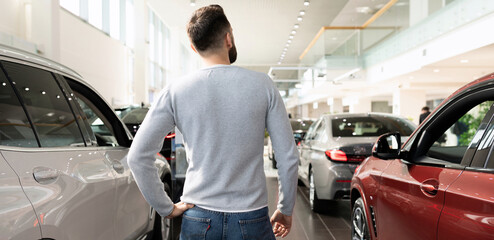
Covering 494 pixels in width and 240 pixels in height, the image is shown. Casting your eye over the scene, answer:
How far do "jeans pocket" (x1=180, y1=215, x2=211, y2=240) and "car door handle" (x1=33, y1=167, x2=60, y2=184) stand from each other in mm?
666

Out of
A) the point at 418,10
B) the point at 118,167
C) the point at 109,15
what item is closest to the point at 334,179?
the point at 118,167

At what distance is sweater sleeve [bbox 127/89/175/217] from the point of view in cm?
150

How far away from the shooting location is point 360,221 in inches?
131

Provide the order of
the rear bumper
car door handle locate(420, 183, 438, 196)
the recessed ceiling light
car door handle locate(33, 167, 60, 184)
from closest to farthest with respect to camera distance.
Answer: car door handle locate(33, 167, 60, 184) → car door handle locate(420, 183, 438, 196) → the rear bumper → the recessed ceiling light

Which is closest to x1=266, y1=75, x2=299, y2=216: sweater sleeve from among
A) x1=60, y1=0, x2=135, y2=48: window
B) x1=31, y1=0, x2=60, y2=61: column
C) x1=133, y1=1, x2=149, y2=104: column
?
x1=31, y1=0, x2=60, y2=61: column

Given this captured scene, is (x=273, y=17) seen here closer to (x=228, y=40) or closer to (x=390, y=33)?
(x=390, y=33)

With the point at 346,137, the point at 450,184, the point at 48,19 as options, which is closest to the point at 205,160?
the point at 450,184

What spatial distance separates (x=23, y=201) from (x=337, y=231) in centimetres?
407

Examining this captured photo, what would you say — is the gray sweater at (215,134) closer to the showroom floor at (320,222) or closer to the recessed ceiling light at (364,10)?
the showroom floor at (320,222)

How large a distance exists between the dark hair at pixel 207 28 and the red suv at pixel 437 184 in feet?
3.63

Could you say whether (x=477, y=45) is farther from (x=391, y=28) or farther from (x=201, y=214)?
(x=201, y=214)

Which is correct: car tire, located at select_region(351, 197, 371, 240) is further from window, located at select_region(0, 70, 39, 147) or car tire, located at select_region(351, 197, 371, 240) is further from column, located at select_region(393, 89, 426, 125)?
column, located at select_region(393, 89, 426, 125)

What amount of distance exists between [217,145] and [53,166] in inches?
34.7

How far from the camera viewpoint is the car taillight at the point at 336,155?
524 cm
